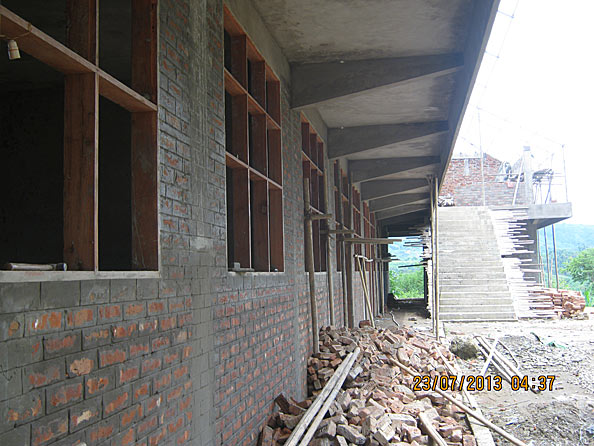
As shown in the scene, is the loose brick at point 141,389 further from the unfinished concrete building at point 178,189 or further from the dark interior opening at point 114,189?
the dark interior opening at point 114,189

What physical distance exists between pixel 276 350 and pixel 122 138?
356 cm

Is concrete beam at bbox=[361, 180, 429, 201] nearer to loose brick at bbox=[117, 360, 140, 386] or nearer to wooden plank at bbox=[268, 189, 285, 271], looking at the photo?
wooden plank at bbox=[268, 189, 285, 271]

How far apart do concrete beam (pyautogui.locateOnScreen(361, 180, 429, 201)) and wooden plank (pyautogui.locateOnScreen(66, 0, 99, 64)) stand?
14.0m

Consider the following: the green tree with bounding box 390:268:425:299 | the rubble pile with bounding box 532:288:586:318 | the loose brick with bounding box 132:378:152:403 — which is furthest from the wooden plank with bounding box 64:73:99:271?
the green tree with bounding box 390:268:425:299

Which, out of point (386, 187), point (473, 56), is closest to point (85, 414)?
point (473, 56)

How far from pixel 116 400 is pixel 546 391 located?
26.5 feet

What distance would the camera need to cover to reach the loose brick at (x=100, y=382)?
2605 mm

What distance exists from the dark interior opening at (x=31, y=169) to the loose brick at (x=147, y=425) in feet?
14.3

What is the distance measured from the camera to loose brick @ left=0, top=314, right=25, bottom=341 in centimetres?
209

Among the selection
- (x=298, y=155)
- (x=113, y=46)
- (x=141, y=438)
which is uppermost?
(x=113, y=46)

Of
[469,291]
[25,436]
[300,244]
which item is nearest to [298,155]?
[300,244]

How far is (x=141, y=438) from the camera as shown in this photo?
10.1ft

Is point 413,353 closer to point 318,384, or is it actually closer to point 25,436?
point 318,384

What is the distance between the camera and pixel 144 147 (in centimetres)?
351
